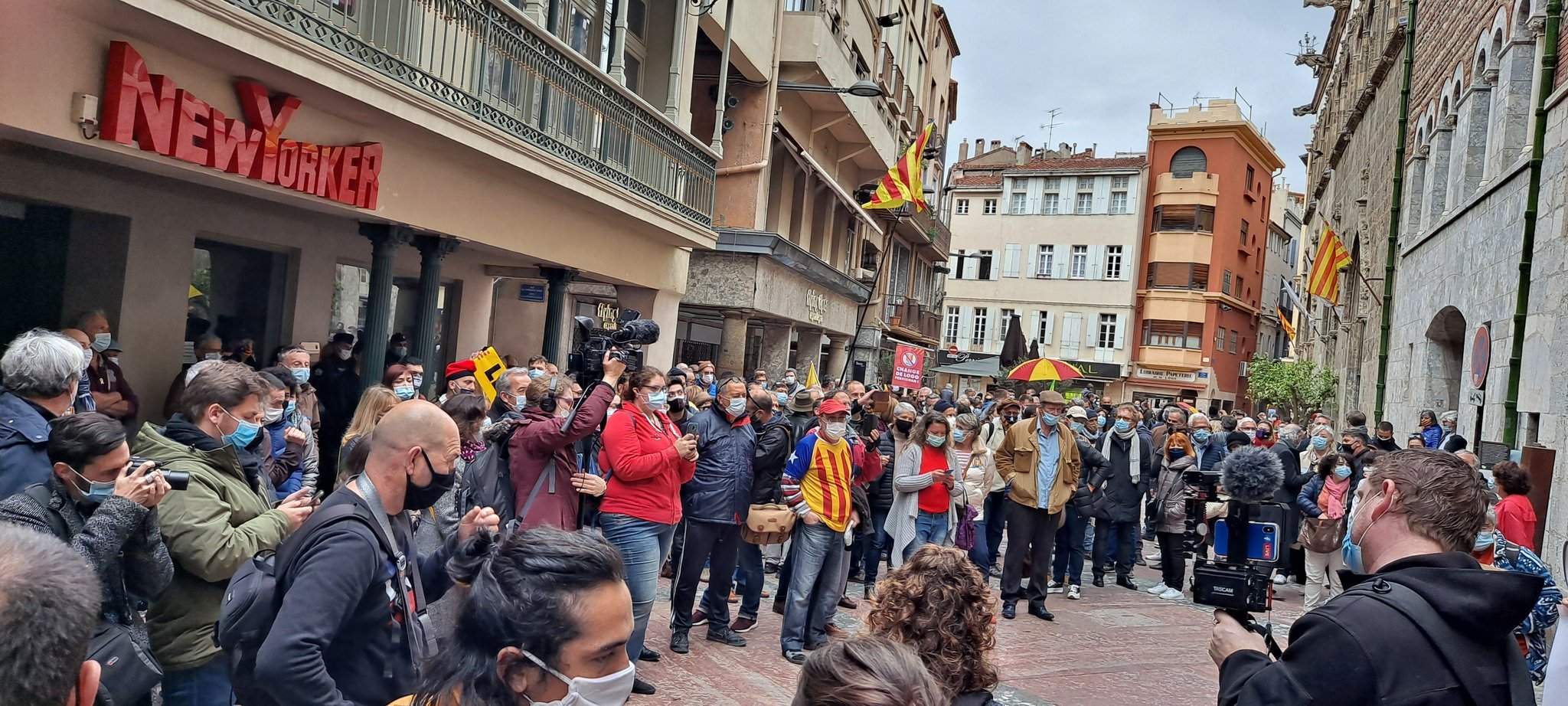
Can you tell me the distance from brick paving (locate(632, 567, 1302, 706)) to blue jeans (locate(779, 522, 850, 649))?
26cm

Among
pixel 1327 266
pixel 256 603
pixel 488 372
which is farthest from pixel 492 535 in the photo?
pixel 1327 266

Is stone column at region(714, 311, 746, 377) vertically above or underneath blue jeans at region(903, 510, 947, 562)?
above

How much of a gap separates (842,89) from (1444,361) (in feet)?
38.4

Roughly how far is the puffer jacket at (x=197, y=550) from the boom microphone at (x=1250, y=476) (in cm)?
381

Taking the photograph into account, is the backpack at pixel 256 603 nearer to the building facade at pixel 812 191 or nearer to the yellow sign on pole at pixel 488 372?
the yellow sign on pole at pixel 488 372

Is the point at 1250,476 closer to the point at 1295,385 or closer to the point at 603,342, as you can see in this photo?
the point at 603,342

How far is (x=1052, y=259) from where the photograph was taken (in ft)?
178

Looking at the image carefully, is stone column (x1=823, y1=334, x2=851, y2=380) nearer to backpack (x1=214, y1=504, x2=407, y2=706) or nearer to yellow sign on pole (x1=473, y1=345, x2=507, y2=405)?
yellow sign on pole (x1=473, y1=345, x2=507, y2=405)

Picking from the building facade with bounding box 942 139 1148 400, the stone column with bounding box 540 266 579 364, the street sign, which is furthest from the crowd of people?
the building facade with bounding box 942 139 1148 400

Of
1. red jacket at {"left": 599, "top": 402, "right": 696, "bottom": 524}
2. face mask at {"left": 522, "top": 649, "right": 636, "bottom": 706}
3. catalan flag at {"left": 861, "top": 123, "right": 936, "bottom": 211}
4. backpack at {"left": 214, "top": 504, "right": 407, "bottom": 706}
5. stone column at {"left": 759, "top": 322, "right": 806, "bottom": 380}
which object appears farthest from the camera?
stone column at {"left": 759, "top": 322, "right": 806, "bottom": 380}

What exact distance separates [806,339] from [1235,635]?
75.3ft

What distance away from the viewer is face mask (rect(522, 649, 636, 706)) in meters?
2.22

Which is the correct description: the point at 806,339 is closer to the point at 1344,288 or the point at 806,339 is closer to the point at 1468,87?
the point at 1468,87

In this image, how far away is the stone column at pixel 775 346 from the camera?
72.3 feet
